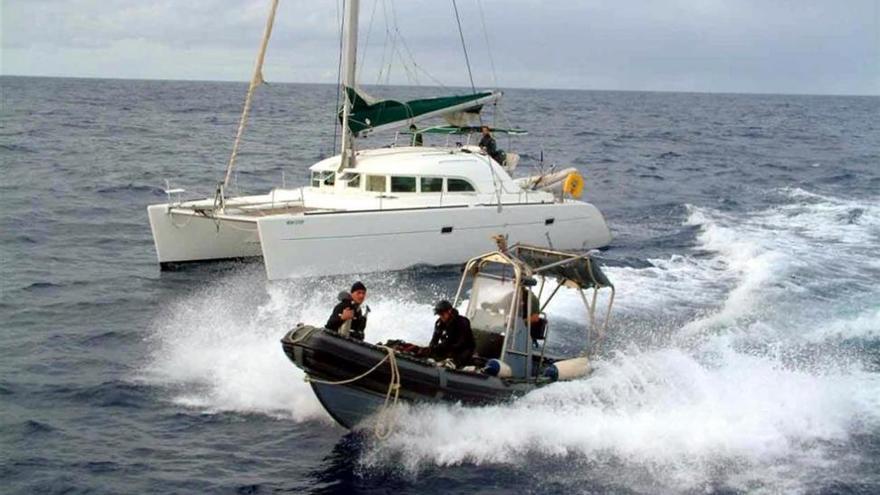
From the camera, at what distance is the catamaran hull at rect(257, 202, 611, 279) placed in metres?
20.4

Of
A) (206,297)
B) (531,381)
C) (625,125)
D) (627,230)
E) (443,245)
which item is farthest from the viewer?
(625,125)

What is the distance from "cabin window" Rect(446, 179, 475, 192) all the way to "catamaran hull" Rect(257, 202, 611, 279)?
60cm

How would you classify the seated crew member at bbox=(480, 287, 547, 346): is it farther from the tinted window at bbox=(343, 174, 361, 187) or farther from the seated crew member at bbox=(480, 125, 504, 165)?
the seated crew member at bbox=(480, 125, 504, 165)

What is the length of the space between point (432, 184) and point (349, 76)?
10.3ft

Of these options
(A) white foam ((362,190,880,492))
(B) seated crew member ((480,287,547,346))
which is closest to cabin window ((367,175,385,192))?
(A) white foam ((362,190,880,492))

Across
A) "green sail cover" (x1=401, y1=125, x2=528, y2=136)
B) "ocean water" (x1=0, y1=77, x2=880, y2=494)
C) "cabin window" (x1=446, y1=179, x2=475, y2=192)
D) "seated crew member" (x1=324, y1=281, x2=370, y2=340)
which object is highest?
A: "green sail cover" (x1=401, y1=125, x2=528, y2=136)

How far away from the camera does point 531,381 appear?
13297 mm

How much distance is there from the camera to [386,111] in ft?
76.7

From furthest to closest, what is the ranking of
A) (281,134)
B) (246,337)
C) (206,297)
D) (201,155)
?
(281,134) < (201,155) < (206,297) < (246,337)

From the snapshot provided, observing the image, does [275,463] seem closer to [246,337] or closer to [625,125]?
[246,337]

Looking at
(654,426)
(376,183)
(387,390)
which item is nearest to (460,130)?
(376,183)

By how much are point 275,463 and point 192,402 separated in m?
2.43

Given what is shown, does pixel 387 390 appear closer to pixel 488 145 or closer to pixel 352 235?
pixel 352 235

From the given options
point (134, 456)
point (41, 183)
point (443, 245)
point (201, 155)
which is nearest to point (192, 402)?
point (134, 456)
